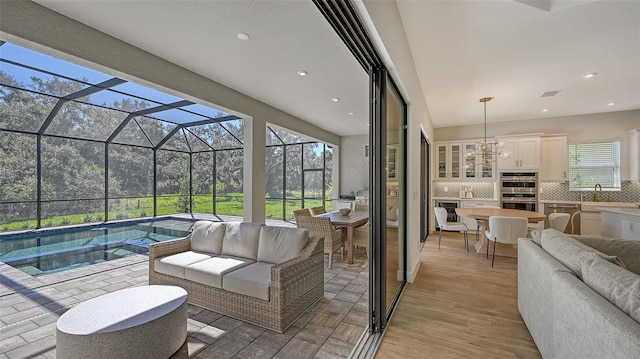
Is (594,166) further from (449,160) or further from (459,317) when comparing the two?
(459,317)

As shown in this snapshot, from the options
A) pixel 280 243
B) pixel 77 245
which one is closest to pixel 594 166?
pixel 280 243

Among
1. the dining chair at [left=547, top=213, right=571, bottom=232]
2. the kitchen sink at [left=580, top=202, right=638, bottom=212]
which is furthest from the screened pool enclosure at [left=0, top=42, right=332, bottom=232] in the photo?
the kitchen sink at [left=580, top=202, right=638, bottom=212]

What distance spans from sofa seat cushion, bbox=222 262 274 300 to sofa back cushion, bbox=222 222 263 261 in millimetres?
351

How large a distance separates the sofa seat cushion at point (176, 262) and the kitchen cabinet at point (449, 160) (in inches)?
247

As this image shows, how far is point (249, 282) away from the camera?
2289 mm

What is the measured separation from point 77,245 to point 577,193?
11369 millimetres

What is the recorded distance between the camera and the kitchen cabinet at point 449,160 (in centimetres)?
686

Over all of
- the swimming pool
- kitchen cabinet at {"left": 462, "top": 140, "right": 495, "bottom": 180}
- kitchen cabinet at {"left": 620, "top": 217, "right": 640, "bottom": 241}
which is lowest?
the swimming pool

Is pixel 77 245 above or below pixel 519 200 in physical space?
below

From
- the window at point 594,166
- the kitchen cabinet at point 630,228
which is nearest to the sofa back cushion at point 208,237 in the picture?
the kitchen cabinet at point 630,228

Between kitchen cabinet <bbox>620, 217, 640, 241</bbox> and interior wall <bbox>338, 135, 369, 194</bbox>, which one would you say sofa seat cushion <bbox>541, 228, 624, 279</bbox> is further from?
interior wall <bbox>338, 135, 369, 194</bbox>

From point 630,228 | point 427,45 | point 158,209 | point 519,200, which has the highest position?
point 427,45

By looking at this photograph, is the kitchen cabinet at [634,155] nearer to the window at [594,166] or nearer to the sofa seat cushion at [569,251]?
the window at [594,166]

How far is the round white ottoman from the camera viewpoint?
5.16 ft
